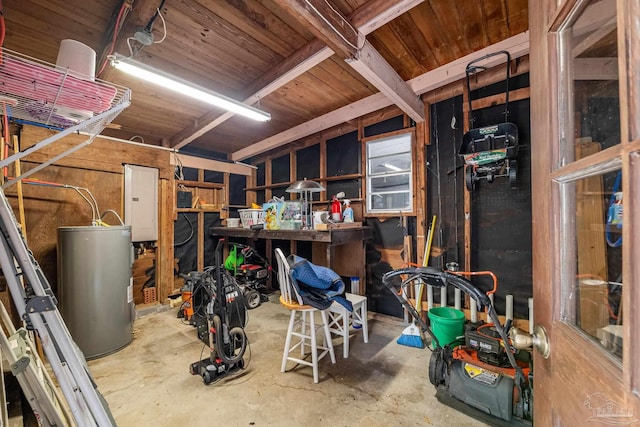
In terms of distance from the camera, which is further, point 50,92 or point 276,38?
point 276,38

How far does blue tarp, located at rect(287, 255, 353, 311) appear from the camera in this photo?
204cm

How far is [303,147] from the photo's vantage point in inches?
170

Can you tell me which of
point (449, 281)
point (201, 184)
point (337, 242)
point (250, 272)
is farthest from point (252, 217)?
point (449, 281)

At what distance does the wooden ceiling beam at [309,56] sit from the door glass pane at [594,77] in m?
1.45

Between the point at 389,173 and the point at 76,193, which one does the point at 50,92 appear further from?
the point at 389,173

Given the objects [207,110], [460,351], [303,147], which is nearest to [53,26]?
[207,110]

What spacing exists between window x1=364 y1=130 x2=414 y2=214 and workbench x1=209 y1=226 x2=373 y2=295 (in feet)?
1.45

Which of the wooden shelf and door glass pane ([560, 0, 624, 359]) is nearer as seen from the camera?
door glass pane ([560, 0, 624, 359])

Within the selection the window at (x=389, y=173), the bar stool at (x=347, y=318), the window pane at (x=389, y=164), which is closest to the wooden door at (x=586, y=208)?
the bar stool at (x=347, y=318)

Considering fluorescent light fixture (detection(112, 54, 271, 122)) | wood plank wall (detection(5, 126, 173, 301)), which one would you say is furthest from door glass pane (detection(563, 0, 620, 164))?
wood plank wall (detection(5, 126, 173, 301))

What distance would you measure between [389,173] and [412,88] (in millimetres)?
1002

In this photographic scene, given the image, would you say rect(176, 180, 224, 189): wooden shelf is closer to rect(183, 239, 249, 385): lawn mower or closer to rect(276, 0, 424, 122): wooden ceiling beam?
rect(183, 239, 249, 385): lawn mower

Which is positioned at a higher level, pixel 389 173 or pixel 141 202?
pixel 389 173

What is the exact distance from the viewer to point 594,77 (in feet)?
1.86
